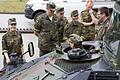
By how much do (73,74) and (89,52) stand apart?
2.90 feet

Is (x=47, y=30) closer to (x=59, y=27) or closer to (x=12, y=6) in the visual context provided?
(x=59, y=27)

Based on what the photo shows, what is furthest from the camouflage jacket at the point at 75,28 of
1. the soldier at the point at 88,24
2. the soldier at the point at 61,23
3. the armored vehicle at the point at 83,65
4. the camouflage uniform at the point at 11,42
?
the armored vehicle at the point at 83,65

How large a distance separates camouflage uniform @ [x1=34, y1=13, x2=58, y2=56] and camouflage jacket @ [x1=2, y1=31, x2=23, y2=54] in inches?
19.9

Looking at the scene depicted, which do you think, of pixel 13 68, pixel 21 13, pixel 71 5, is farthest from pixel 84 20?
pixel 21 13

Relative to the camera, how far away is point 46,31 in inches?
350

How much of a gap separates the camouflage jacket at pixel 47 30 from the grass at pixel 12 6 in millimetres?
12085

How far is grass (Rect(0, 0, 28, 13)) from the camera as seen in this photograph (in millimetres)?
21180

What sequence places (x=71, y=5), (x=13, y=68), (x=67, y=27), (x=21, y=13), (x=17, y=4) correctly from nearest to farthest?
(x=13, y=68)
(x=67, y=27)
(x=71, y=5)
(x=21, y=13)
(x=17, y=4)

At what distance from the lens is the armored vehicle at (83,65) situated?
5.25 metres

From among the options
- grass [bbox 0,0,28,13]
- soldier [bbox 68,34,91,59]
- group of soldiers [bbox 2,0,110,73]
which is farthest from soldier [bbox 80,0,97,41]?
grass [bbox 0,0,28,13]

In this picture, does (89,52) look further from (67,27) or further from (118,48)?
(67,27)

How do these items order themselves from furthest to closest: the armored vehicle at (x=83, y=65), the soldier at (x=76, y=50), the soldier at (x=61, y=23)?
the soldier at (x=61, y=23) → the soldier at (x=76, y=50) → the armored vehicle at (x=83, y=65)

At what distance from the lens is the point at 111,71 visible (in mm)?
5203

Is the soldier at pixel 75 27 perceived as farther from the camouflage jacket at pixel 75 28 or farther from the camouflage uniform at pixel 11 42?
the camouflage uniform at pixel 11 42
